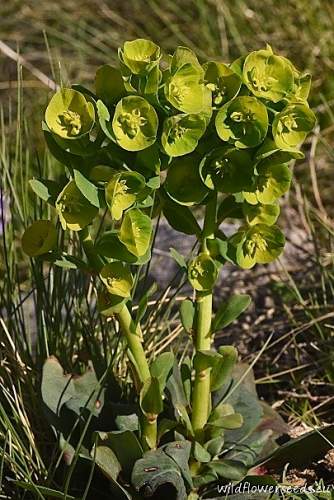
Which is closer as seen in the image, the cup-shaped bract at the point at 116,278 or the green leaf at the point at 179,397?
the cup-shaped bract at the point at 116,278

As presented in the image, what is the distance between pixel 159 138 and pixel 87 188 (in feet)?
0.34

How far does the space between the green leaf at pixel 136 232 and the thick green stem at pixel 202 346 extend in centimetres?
12

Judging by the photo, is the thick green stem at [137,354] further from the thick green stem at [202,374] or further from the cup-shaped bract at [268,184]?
the cup-shaped bract at [268,184]

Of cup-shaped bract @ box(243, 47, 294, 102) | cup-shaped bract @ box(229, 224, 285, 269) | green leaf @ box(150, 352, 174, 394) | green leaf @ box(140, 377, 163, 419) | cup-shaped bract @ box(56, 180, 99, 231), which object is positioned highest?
→ cup-shaped bract @ box(243, 47, 294, 102)

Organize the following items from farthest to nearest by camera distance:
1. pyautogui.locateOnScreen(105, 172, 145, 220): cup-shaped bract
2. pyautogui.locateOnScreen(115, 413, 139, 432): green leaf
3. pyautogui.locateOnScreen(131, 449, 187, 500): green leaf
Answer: pyautogui.locateOnScreen(115, 413, 139, 432): green leaf → pyautogui.locateOnScreen(131, 449, 187, 500): green leaf → pyautogui.locateOnScreen(105, 172, 145, 220): cup-shaped bract

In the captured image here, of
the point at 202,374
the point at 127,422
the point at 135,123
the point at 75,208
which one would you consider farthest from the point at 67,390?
the point at 135,123

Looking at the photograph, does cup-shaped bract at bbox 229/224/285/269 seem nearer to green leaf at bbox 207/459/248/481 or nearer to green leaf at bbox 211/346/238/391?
green leaf at bbox 211/346/238/391

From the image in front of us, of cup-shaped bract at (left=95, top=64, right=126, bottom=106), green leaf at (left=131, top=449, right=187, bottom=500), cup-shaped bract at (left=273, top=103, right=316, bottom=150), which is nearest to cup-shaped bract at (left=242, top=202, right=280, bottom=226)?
cup-shaped bract at (left=273, top=103, right=316, bottom=150)

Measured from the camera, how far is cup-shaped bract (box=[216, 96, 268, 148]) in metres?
1.04

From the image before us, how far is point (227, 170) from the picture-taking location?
1.08 meters

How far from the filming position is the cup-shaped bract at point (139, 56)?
1.03 metres

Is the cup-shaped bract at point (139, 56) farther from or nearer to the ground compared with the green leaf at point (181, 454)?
farther from the ground

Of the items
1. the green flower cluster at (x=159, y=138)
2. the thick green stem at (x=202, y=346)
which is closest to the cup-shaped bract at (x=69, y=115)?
the green flower cluster at (x=159, y=138)

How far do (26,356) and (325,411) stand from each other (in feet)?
1.62
